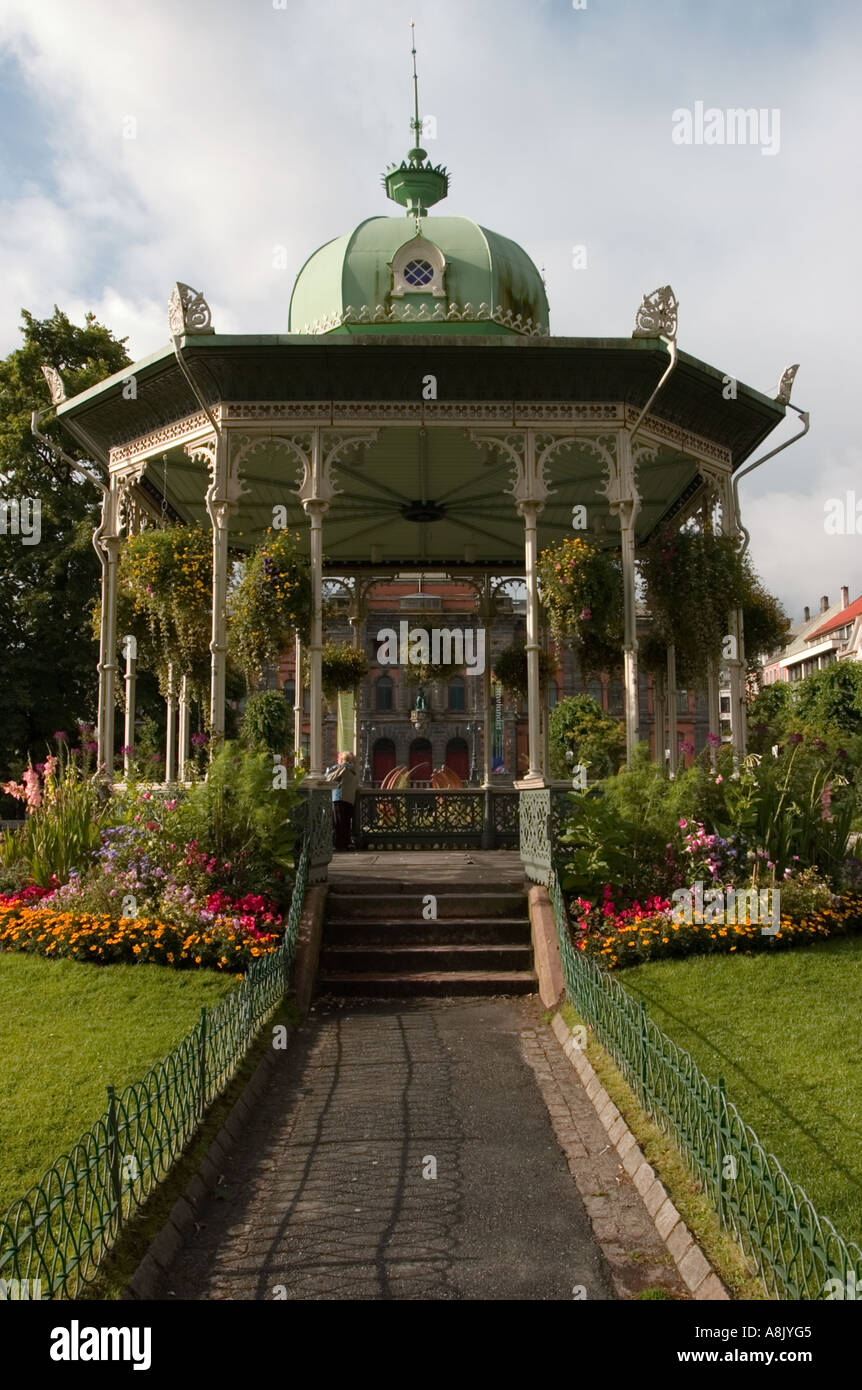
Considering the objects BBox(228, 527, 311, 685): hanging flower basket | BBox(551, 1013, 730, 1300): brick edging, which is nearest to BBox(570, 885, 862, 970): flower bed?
BBox(551, 1013, 730, 1300): brick edging

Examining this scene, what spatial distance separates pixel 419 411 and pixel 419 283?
1.75 m

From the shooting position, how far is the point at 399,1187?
5496mm

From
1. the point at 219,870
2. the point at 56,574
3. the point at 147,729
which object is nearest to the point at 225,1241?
→ the point at 219,870

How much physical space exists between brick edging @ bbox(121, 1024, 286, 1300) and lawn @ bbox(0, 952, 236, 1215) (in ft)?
1.92

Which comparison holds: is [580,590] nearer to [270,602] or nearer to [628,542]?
[628,542]

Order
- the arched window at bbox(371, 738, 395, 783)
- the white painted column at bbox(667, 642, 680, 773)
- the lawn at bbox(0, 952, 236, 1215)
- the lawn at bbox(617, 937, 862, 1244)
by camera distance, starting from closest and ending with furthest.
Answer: the lawn at bbox(617, 937, 862, 1244) < the lawn at bbox(0, 952, 236, 1215) < the white painted column at bbox(667, 642, 680, 773) < the arched window at bbox(371, 738, 395, 783)

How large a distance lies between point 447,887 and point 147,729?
22.7ft

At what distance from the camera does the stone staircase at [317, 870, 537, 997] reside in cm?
975

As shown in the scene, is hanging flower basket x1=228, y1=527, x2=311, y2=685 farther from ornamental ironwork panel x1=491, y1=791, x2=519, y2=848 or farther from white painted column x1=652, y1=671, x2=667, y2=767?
white painted column x1=652, y1=671, x2=667, y2=767

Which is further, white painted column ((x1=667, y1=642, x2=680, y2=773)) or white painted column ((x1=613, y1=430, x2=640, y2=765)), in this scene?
white painted column ((x1=667, y1=642, x2=680, y2=773))

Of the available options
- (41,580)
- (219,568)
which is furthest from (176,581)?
(41,580)

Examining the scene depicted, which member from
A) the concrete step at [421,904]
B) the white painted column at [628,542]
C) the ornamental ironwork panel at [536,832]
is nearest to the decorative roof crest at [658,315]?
the white painted column at [628,542]
